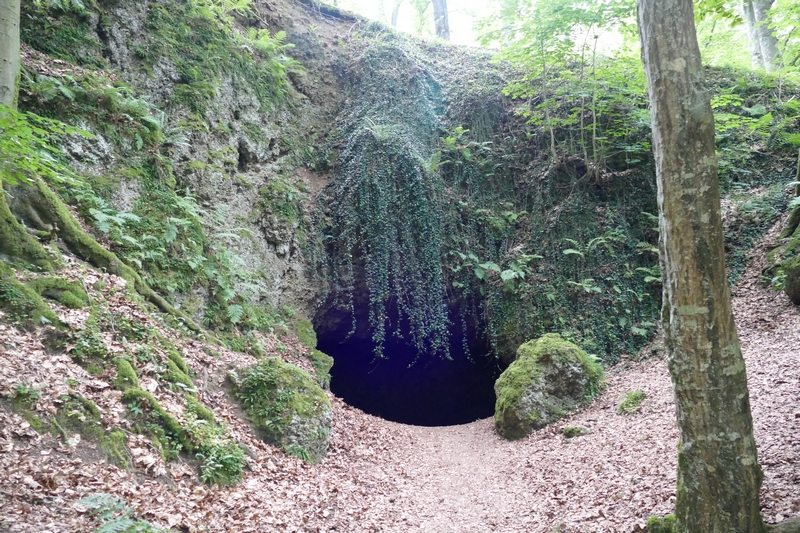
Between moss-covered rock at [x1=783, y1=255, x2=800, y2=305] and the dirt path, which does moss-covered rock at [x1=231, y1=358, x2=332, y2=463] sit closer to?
the dirt path

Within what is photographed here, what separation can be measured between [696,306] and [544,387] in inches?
218

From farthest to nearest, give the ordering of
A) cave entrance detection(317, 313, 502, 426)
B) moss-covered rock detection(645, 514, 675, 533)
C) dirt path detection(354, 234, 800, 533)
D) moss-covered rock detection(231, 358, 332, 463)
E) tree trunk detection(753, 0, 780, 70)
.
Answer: tree trunk detection(753, 0, 780, 70)
cave entrance detection(317, 313, 502, 426)
moss-covered rock detection(231, 358, 332, 463)
dirt path detection(354, 234, 800, 533)
moss-covered rock detection(645, 514, 675, 533)

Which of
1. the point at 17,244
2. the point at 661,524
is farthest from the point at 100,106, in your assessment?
the point at 661,524

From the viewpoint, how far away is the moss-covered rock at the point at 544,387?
7820 millimetres

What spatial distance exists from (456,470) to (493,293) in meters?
4.67

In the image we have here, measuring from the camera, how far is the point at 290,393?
6035 mm

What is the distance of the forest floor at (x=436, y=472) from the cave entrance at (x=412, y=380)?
3762 millimetres

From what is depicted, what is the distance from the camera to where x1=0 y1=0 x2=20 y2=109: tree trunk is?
4.74m

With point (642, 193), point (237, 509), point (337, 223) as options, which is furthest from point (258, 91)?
point (642, 193)

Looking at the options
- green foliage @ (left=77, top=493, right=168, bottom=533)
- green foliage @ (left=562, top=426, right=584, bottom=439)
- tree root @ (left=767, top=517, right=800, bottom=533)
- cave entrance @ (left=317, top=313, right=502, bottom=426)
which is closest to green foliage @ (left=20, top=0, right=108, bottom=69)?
green foliage @ (left=77, top=493, right=168, bottom=533)

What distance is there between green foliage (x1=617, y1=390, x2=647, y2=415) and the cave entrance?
4.96m

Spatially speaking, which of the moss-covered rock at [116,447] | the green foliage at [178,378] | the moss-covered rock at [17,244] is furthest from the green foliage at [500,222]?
the moss-covered rock at [116,447]

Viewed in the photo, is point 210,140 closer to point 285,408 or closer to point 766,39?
point 285,408

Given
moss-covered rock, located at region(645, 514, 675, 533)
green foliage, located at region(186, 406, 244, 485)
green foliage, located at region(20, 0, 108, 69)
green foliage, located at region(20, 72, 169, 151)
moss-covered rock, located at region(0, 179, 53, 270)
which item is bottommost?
moss-covered rock, located at region(645, 514, 675, 533)
